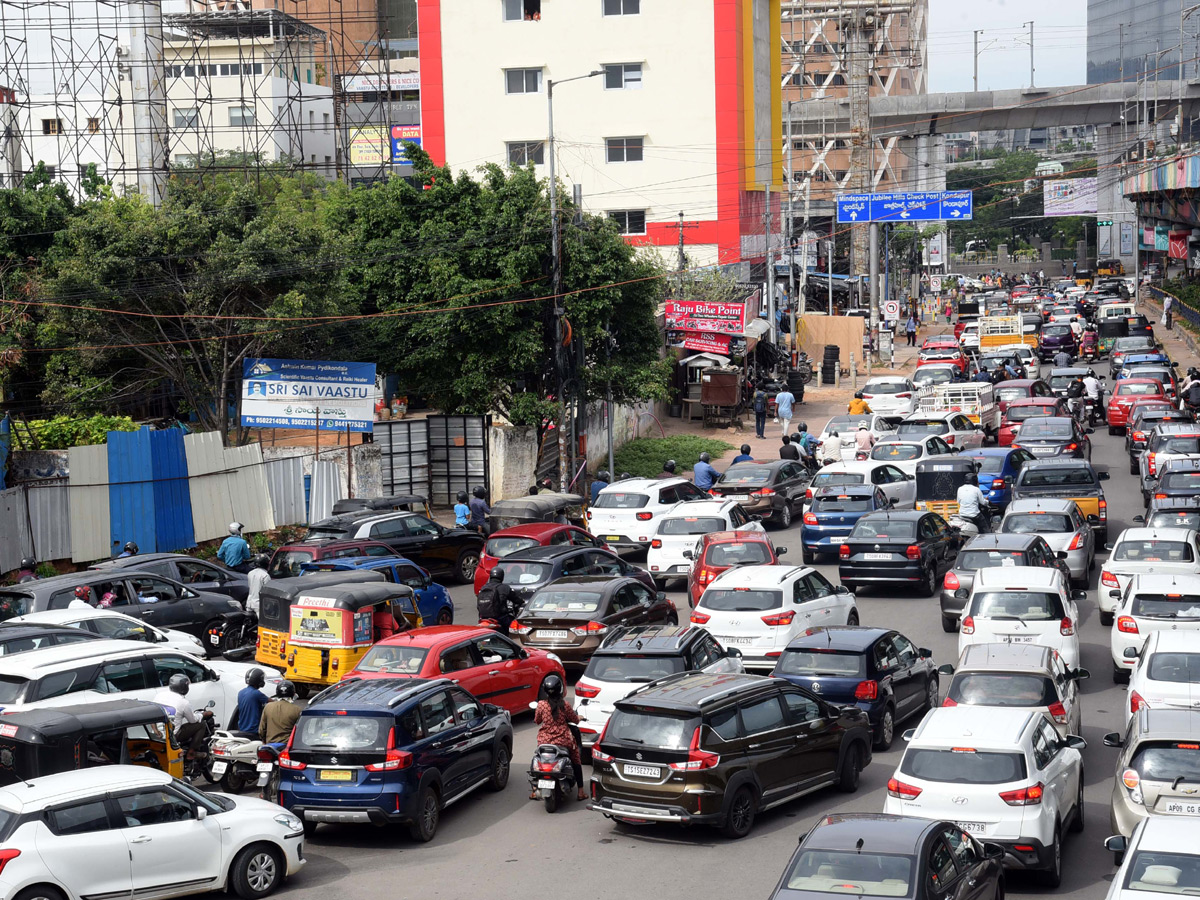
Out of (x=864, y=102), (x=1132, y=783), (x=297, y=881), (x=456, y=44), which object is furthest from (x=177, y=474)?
(x=864, y=102)

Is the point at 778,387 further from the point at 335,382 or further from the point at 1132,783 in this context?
the point at 1132,783

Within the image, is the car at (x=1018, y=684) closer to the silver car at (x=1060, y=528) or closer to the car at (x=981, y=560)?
the car at (x=981, y=560)

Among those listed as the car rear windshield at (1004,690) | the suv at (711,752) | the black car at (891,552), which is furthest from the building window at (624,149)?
the suv at (711,752)

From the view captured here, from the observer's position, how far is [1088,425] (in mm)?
43969

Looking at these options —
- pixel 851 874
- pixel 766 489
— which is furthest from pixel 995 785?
pixel 766 489

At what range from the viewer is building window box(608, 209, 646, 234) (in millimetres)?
65750

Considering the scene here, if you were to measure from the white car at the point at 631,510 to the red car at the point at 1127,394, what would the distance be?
18927mm

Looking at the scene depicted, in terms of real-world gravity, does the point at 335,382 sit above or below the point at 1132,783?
above

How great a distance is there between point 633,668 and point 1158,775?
5.92 meters

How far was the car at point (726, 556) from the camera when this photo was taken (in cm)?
2217

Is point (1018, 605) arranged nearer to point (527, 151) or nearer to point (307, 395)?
point (307, 395)

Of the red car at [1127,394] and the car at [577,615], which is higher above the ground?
the red car at [1127,394]

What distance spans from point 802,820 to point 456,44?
194 feet

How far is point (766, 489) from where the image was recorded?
101ft
